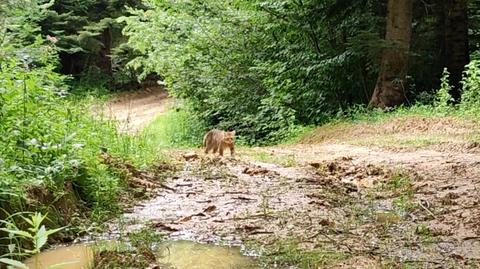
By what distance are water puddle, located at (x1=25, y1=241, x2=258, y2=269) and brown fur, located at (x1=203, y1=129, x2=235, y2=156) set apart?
5.72 meters

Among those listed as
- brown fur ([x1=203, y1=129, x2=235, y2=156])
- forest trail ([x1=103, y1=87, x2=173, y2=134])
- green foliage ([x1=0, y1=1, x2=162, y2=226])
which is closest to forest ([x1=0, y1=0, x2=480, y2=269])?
green foliage ([x1=0, y1=1, x2=162, y2=226])

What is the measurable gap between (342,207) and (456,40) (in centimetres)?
1056

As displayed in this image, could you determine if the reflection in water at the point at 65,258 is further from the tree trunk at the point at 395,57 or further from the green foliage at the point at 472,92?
the tree trunk at the point at 395,57

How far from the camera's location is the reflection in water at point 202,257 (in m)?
3.63

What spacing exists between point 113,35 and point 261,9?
18.9m

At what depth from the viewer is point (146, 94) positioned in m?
32.9

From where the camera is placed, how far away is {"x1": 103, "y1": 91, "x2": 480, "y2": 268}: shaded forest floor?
12.8 feet

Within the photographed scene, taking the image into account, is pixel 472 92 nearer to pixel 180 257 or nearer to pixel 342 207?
pixel 342 207

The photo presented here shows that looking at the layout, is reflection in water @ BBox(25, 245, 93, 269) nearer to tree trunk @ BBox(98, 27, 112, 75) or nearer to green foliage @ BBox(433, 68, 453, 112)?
green foliage @ BBox(433, 68, 453, 112)

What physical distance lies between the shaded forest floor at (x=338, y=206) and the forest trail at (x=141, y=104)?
692 inches

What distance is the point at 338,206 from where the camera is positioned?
17.6ft

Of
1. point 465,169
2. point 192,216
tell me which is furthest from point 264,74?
point 192,216

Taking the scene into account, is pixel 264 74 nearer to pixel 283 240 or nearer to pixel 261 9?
pixel 261 9

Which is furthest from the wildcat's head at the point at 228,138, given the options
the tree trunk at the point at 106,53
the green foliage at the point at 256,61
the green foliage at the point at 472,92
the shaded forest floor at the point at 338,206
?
the tree trunk at the point at 106,53
